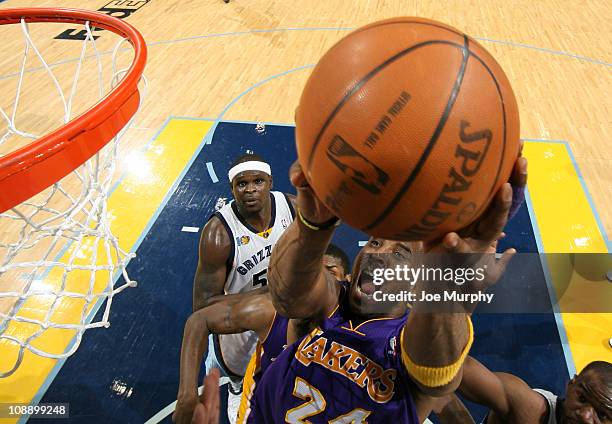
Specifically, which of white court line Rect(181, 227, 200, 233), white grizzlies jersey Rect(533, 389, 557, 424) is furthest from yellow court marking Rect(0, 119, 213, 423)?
white grizzlies jersey Rect(533, 389, 557, 424)

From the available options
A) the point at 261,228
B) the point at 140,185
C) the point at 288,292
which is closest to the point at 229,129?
the point at 140,185

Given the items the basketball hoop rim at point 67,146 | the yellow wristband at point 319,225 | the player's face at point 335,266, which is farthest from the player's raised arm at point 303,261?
the basketball hoop rim at point 67,146

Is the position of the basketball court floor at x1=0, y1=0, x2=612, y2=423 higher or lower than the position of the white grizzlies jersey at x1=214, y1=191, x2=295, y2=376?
lower

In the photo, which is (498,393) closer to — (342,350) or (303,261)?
(342,350)

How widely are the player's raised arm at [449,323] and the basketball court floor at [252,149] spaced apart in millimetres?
2156

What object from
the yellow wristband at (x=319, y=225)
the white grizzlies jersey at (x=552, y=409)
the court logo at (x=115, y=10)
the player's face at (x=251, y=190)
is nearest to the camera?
the yellow wristband at (x=319, y=225)

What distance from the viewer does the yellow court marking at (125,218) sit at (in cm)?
344

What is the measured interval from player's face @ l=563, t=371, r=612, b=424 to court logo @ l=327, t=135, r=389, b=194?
1.74 m

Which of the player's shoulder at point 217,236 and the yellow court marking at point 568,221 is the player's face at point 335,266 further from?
the yellow court marking at point 568,221

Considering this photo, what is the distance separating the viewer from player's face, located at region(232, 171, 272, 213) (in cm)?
298

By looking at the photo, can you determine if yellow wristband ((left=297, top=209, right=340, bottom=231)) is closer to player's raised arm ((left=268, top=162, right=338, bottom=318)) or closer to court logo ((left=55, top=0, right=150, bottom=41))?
player's raised arm ((left=268, top=162, right=338, bottom=318))

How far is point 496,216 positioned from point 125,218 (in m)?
4.30

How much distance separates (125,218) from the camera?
15.5 feet

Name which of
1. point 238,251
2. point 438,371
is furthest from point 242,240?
point 438,371
